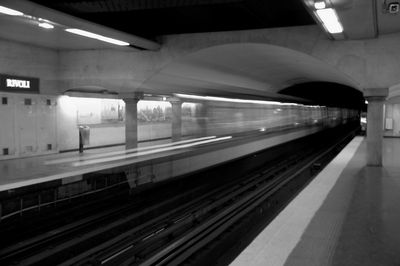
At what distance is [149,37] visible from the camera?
1091 centimetres

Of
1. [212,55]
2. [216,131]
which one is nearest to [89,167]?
[216,131]

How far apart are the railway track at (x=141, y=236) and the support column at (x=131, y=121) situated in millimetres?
2138

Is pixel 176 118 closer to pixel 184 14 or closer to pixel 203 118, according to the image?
pixel 203 118

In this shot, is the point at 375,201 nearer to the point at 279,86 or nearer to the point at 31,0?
the point at 31,0

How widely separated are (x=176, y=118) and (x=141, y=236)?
346 cm

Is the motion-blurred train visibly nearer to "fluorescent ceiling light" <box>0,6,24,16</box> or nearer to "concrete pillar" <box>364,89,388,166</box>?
"concrete pillar" <box>364,89,388,166</box>

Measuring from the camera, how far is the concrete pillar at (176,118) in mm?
9258

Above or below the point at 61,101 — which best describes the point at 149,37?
above

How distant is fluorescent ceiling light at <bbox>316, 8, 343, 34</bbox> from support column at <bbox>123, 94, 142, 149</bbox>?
16.9ft

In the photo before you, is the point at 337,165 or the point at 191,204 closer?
the point at 191,204

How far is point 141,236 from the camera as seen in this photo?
6762mm

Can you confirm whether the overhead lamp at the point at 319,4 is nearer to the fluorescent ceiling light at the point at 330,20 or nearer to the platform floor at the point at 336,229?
the fluorescent ceiling light at the point at 330,20

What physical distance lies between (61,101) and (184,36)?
13.9ft

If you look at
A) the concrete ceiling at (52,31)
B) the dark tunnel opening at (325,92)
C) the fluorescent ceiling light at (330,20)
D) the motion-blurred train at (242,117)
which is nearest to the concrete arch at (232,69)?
the motion-blurred train at (242,117)
